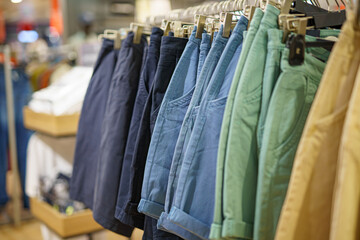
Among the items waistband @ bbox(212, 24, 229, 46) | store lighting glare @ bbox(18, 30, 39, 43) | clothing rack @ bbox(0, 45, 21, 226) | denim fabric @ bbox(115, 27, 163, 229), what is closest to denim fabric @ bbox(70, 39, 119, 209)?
denim fabric @ bbox(115, 27, 163, 229)

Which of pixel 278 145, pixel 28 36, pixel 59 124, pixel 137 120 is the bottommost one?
pixel 28 36

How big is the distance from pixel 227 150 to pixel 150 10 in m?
4.22

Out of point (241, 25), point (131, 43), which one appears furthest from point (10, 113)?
point (241, 25)

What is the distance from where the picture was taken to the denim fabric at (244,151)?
81 cm

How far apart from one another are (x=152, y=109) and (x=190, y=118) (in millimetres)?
213

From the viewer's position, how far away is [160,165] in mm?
1094

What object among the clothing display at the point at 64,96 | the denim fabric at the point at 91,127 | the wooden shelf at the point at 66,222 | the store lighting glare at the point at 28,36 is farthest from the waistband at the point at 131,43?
the store lighting glare at the point at 28,36

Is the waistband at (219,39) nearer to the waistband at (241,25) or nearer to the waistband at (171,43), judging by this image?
the waistband at (241,25)

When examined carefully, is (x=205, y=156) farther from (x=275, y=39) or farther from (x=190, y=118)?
(x=275, y=39)

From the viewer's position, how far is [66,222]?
83.2 inches

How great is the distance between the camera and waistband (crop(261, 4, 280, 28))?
86 centimetres

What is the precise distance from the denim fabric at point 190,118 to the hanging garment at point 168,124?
0.08 metres

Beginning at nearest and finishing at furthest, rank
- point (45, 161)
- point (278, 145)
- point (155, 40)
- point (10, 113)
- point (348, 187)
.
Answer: point (348, 187)
point (278, 145)
point (155, 40)
point (45, 161)
point (10, 113)

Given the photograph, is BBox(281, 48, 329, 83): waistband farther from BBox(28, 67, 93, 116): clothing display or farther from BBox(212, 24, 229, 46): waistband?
BBox(28, 67, 93, 116): clothing display
